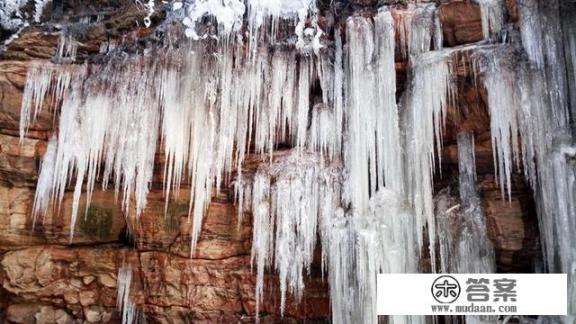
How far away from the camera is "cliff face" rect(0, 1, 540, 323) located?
650cm

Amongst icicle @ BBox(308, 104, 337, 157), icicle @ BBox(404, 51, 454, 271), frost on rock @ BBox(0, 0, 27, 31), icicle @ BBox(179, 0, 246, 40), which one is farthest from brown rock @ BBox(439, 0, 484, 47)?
frost on rock @ BBox(0, 0, 27, 31)

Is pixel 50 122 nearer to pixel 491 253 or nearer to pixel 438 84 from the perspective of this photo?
pixel 438 84

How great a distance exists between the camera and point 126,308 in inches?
278

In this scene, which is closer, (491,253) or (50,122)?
(491,253)

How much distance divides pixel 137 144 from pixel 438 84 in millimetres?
3931

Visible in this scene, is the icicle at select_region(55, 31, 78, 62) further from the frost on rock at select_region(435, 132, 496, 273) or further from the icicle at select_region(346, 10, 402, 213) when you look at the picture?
the frost on rock at select_region(435, 132, 496, 273)

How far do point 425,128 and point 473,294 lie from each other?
2434 millimetres

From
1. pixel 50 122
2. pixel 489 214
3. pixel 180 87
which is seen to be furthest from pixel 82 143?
pixel 489 214

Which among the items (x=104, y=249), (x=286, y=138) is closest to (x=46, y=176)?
(x=104, y=249)

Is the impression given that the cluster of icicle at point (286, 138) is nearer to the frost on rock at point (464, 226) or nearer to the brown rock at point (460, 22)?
the brown rock at point (460, 22)

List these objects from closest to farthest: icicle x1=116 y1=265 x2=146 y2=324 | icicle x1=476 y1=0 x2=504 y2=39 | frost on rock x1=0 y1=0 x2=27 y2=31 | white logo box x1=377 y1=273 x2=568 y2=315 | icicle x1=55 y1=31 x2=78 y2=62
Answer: white logo box x1=377 y1=273 x2=568 y2=315, icicle x1=476 y1=0 x2=504 y2=39, icicle x1=55 y1=31 x2=78 y2=62, frost on rock x1=0 y1=0 x2=27 y2=31, icicle x1=116 y1=265 x2=146 y2=324

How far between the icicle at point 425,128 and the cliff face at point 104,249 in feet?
2.60

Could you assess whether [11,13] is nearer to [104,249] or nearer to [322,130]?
[104,249]

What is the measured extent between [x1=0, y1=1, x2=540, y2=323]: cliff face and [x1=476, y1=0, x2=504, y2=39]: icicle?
6.38 ft
